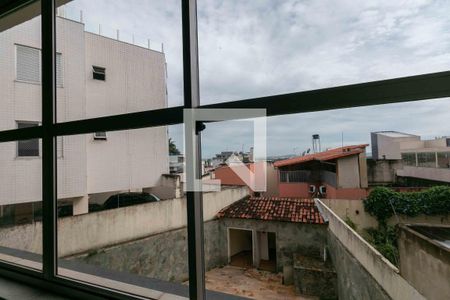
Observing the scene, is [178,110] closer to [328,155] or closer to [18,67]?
[328,155]

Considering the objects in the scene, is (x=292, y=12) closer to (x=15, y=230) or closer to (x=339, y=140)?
(x=339, y=140)

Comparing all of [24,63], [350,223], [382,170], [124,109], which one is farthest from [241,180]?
[24,63]

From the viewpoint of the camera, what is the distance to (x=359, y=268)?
5.09 feet

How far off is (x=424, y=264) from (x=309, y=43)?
98 cm

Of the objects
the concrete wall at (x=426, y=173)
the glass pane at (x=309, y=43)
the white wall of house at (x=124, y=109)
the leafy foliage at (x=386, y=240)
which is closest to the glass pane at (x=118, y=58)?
the white wall of house at (x=124, y=109)

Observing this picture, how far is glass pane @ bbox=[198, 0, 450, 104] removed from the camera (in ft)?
2.68

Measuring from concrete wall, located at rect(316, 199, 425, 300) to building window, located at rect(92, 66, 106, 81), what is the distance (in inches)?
81.9

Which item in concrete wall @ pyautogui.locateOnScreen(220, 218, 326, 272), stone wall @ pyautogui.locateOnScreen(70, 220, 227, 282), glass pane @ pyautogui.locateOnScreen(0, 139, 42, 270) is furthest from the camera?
stone wall @ pyautogui.locateOnScreen(70, 220, 227, 282)

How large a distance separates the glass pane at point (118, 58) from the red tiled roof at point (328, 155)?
1.82ft

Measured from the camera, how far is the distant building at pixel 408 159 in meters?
0.77

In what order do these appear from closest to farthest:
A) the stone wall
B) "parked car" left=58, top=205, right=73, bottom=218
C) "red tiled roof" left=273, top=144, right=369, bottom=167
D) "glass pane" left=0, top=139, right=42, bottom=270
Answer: "red tiled roof" left=273, top=144, right=369, bottom=167
"parked car" left=58, top=205, right=73, bottom=218
"glass pane" left=0, top=139, right=42, bottom=270
the stone wall

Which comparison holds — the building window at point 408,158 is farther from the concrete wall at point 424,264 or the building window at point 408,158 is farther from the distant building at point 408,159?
the concrete wall at point 424,264

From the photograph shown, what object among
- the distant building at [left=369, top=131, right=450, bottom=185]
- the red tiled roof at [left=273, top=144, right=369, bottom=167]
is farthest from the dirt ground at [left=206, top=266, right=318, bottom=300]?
the distant building at [left=369, top=131, right=450, bottom=185]

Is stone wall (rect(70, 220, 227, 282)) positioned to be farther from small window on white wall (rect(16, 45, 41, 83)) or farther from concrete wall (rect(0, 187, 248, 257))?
small window on white wall (rect(16, 45, 41, 83))
